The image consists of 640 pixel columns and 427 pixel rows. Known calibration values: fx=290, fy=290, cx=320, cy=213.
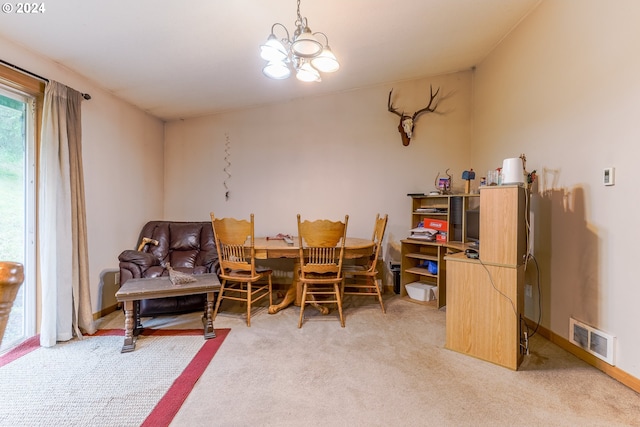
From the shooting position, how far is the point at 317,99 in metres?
3.93

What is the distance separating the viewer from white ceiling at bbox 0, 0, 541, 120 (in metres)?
1.94

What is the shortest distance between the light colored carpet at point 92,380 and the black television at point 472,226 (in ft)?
8.91

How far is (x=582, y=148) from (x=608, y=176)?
31cm

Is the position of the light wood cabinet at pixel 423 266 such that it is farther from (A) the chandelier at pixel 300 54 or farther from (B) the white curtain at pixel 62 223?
(B) the white curtain at pixel 62 223

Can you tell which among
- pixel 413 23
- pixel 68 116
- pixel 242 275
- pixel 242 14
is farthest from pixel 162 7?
pixel 242 275

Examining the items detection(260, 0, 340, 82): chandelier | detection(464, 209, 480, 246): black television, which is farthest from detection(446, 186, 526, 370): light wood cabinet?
detection(260, 0, 340, 82): chandelier

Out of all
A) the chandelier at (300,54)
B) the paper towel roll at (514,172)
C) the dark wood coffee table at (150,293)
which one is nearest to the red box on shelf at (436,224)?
the paper towel roll at (514,172)

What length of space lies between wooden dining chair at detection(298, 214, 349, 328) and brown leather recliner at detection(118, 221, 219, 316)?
0.97 meters

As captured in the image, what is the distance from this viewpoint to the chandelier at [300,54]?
6.02ft

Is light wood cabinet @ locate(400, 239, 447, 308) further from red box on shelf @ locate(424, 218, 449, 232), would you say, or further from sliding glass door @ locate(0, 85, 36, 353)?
sliding glass door @ locate(0, 85, 36, 353)

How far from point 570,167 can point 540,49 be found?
1.09m

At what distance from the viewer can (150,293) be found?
2.20 meters

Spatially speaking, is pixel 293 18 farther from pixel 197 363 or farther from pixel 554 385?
pixel 554 385

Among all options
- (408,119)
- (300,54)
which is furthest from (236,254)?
(408,119)
